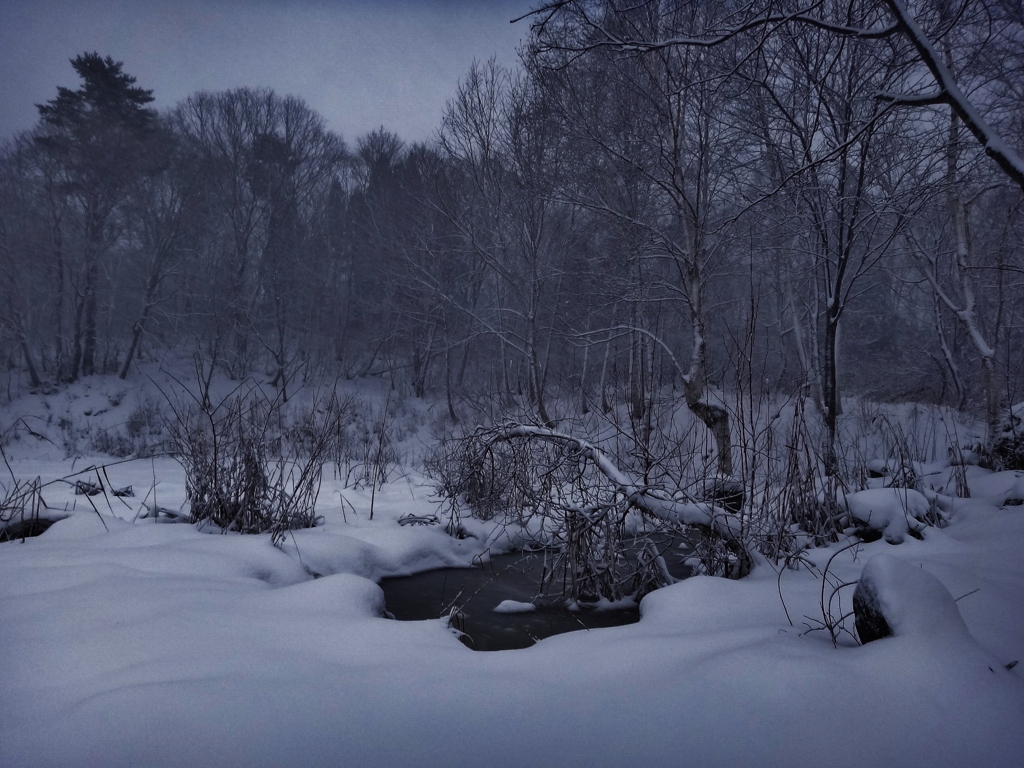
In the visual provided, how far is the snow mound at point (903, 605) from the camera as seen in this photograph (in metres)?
1.55

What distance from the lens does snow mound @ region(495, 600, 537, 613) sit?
3342mm

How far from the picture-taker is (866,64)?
612 centimetres

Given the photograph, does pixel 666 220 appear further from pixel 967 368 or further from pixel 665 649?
pixel 665 649

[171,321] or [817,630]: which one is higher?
[171,321]

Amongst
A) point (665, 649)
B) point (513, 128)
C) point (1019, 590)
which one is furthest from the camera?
point (513, 128)

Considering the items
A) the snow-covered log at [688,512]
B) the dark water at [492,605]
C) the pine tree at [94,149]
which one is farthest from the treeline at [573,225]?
the dark water at [492,605]

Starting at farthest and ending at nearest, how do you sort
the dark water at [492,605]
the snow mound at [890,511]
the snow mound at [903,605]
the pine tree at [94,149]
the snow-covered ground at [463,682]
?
the pine tree at [94,149] < the snow mound at [890,511] < the dark water at [492,605] < the snow mound at [903,605] < the snow-covered ground at [463,682]

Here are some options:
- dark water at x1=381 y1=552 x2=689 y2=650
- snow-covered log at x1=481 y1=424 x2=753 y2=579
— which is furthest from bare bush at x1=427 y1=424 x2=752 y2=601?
dark water at x1=381 y1=552 x2=689 y2=650

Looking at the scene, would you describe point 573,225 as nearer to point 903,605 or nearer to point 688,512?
point 688,512

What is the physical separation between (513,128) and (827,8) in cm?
608

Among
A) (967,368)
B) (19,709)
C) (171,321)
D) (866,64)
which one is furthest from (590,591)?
(171,321)

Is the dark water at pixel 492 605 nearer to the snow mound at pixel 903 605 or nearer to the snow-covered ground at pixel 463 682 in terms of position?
the snow-covered ground at pixel 463 682

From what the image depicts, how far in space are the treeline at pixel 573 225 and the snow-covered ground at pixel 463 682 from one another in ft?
Answer: 5.14

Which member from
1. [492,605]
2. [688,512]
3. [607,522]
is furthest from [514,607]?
[688,512]
